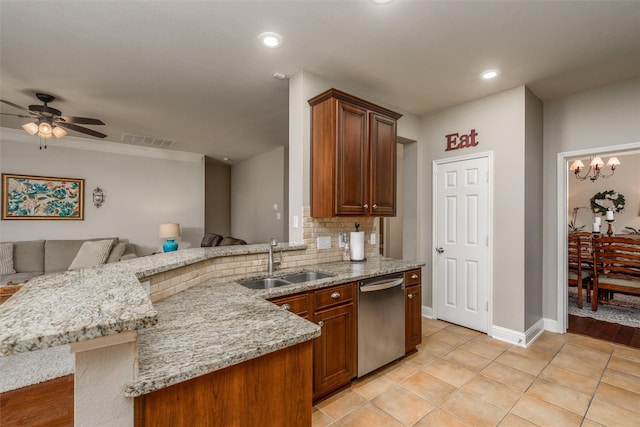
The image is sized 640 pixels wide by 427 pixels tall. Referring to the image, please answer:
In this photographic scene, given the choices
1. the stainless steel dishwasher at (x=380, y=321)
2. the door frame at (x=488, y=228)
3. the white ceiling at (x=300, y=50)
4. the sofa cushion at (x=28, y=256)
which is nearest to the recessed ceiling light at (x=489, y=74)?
the white ceiling at (x=300, y=50)

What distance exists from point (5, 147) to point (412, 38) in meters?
6.15

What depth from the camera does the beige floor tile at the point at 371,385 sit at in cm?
223

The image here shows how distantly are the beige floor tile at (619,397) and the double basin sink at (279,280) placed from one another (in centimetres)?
220

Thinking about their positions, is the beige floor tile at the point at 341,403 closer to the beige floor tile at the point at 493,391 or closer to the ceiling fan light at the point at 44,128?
the beige floor tile at the point at 493,391

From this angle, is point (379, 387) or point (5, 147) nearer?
point (379, 387)

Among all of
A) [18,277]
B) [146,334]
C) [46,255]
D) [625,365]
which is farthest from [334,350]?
[46,255]

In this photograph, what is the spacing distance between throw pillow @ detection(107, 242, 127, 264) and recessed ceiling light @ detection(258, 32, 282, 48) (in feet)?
13.5

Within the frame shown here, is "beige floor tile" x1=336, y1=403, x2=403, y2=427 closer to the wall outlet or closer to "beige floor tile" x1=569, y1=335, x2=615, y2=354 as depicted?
the wall outlet

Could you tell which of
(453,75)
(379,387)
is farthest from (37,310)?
(453,75)

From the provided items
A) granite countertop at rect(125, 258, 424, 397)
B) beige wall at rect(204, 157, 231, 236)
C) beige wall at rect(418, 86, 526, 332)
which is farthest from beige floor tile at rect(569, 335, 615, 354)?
beige wall at rect(204, 157, 231, 236)

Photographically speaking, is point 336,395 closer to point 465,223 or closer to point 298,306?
point 298,306

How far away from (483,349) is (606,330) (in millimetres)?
1667

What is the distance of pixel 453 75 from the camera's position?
288cm

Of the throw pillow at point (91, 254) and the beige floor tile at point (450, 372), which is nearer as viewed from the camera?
the beige floor tile at point (450, 372)
